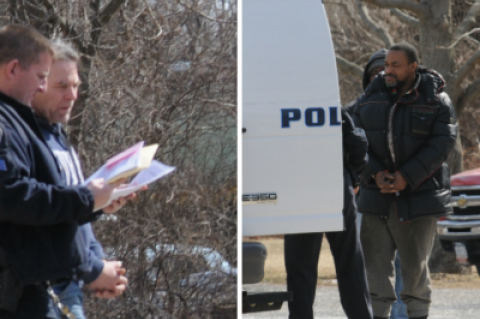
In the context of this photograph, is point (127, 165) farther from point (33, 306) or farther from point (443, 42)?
point (443, 42)

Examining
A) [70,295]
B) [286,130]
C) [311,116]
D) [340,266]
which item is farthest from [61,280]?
[340,266]

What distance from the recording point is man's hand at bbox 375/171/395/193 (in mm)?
4902

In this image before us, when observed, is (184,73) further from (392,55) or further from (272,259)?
(272,259)

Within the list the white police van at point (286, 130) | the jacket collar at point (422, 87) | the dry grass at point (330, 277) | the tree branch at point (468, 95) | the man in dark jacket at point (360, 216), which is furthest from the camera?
the tree branch at point (468, 95)

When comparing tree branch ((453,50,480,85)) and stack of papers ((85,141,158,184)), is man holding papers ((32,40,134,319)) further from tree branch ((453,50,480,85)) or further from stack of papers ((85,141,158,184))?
tree branch ((453,50,480,85))

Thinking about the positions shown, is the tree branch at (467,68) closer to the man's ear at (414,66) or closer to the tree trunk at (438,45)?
the tree trunk at (438,45)

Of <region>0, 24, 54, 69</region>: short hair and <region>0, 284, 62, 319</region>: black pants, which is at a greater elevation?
<region>0, 24, 54, 69</region>: short hair

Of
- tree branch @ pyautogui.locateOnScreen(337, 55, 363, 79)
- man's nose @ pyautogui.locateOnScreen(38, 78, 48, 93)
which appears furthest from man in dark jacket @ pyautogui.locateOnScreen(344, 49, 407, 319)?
tree branch @ pyautogui.locateOnScreen(337, 55, 363, 79)

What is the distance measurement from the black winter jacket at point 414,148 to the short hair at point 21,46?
291 centimetres

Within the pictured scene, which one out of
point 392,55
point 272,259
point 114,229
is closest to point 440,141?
point 392,55

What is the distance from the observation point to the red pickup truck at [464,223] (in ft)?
18.8

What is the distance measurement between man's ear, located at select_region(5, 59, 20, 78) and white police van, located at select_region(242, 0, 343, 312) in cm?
179

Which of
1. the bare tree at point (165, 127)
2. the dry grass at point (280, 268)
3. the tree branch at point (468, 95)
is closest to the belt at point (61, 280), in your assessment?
the bare tree at point (165, 127)

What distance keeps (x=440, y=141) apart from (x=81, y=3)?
285 centimetres
